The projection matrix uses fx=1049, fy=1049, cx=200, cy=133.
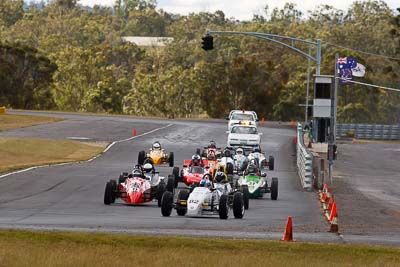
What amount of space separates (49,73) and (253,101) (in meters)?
25.0

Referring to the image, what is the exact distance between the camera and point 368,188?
43594 mm

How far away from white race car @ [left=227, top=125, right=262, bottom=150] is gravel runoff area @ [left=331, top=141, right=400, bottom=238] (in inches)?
195

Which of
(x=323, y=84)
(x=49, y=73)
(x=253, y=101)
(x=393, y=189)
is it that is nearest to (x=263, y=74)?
(x=253, y=101)

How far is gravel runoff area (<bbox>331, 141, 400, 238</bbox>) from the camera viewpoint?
27688mm

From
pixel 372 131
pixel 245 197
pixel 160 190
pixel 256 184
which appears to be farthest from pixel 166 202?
pixel 372 131

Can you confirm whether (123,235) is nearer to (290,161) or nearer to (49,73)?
(290,161)

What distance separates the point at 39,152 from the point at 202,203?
99.8ft

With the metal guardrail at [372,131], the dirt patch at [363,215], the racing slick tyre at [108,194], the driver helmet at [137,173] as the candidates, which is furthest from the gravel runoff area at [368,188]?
the metal guardrail at [372,131]

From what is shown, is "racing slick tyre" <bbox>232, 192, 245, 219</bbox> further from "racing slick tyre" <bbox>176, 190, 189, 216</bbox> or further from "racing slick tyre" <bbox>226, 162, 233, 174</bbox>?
"racing slick tyre" <bbox>226, 162, 233, 174</bbox>

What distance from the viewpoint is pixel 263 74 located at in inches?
4938

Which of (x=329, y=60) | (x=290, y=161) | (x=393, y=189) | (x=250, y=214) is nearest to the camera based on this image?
(x=250, y=214)

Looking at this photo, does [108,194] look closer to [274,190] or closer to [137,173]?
[137,173]

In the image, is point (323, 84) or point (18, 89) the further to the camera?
point (18, 89)

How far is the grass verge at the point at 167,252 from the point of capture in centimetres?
1752
